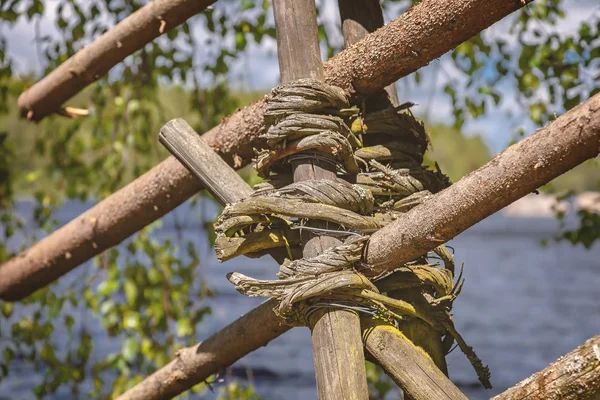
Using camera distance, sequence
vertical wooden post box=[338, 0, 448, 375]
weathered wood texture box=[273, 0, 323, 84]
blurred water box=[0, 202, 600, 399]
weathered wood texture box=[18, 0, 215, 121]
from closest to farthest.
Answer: weathered wood texture box=[273, 0, 323, 84] < vertical wooden post box=[338, 0, 448, 375] < weathered wood texture box=[18, 0, 215, 121] < blurred water box=[0, 202, 600, 399]

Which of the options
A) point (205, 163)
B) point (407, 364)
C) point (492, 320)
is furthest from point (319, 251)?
point (492, 320)

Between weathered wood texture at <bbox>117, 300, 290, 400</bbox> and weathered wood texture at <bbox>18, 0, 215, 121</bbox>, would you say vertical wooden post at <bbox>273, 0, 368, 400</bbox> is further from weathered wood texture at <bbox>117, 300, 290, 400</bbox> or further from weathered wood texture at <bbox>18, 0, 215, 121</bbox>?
weathered wood texture at <bbox>18, 0, 215, 121</bbox>

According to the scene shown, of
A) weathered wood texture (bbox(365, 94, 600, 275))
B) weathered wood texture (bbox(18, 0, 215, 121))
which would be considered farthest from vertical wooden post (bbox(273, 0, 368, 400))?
weathered wood texture (bbox(18, 0, 215, 121))

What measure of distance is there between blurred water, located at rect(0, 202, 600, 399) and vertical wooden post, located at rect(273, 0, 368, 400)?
4.32 feet

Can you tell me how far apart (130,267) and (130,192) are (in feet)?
4.05

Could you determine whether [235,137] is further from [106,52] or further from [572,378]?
[572,378]

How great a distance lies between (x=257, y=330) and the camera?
156cm

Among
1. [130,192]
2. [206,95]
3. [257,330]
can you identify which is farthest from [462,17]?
[206,95]

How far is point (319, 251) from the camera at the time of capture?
4.23 ft

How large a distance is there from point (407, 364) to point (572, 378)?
293 mm

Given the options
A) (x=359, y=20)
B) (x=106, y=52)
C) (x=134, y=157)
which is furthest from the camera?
(x=134, y=157)

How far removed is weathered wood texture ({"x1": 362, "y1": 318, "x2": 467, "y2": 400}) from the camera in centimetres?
120

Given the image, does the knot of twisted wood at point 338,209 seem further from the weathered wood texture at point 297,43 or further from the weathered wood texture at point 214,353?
the weathered wood texture at point 214,353

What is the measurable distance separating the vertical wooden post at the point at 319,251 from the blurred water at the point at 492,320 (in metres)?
1.32
